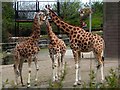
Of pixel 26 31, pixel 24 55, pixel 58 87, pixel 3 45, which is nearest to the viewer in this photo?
pixel 58 87

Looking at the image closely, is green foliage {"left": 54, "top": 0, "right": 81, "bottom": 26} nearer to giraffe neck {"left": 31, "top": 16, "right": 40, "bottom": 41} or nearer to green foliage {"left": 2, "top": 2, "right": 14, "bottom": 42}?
green foliage {"left": 2, "top": 2, "right": 14, "bottom": 42}

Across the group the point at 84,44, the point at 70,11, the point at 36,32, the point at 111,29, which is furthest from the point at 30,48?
the point at 70,11

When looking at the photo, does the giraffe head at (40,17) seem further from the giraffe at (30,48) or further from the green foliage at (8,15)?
the green foliage at (8,15)

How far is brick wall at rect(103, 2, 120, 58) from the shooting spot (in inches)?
523

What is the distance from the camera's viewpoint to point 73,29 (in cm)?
834

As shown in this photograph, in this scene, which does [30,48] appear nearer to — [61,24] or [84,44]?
[61,24]

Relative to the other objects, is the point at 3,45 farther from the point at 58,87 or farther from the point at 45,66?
the point at 58,87

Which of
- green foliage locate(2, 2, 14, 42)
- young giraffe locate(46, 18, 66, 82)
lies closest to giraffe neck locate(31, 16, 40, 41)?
young giraffe locate(46, 18, 66, 82)

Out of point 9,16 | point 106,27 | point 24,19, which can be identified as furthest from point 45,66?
point 9,16

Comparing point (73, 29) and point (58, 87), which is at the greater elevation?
point (73, 29)

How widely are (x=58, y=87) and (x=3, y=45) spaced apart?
14090 mm

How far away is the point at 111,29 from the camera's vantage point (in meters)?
13.4

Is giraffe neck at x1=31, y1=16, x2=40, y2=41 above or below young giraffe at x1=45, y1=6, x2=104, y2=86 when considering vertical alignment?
above

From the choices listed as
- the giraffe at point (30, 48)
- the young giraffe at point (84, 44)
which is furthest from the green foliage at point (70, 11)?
the giraffe at point (30, 48)
